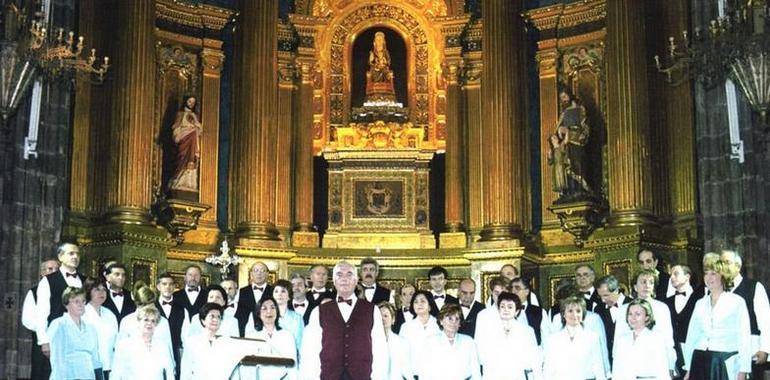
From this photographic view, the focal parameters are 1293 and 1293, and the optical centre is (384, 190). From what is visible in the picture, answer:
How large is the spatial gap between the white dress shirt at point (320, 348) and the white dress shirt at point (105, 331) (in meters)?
3.36

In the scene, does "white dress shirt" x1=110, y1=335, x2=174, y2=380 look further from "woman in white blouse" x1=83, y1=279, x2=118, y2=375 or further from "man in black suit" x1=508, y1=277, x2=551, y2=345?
"man in black suit" x1=508, y1=277, x2=551, y2=345

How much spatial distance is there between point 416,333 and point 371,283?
1.68m

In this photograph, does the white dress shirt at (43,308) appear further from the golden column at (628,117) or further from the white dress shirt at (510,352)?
the golden column at (628,117)

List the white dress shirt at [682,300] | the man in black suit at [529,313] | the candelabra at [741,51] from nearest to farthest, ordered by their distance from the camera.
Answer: the white dress shirt at [682,300], the man in black suit at [529,313], the candelabra at [741,51]

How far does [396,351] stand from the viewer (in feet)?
38.4

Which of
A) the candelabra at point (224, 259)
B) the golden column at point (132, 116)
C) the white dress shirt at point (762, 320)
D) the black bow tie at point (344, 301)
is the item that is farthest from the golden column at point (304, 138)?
the black bow tie at point (344, 301)

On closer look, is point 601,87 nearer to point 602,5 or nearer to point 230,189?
point 602,5

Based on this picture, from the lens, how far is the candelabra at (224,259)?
715 inches

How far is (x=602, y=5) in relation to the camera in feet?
63.4

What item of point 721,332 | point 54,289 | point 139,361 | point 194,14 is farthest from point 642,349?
point 194,14

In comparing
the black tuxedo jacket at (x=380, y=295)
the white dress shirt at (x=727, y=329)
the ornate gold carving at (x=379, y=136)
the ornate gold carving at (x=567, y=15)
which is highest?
the ornate gold carving at (x=567, y=15)

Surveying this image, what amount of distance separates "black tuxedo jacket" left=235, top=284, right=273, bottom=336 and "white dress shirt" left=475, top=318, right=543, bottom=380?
8.02 feet

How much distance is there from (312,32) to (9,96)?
23.9 feet

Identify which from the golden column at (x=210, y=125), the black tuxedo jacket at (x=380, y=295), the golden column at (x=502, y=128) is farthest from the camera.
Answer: the golden column at (x=210, y=125)
